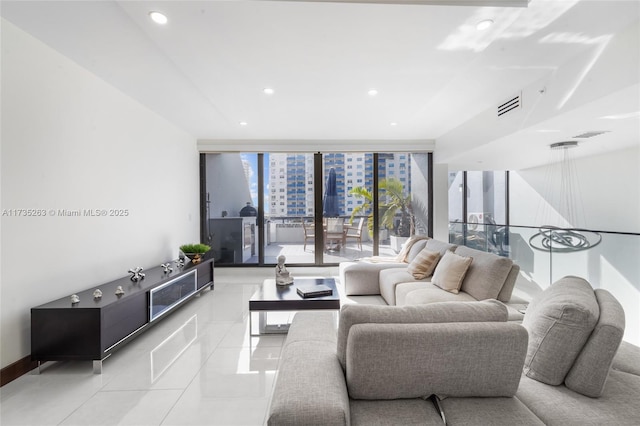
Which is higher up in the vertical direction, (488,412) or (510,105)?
(510,105)

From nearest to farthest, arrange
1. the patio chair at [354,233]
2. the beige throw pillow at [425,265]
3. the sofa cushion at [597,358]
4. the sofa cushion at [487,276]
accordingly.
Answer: the sofa cushion at [597,358], the sofa cushion at [487,276], the beige throw pillow at [425,265], the patio chair at [354,233]

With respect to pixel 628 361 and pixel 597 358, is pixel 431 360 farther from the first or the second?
pixel 628 361

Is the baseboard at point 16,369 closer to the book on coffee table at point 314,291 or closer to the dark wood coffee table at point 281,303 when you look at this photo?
the dark wood coffee table at point 281,303

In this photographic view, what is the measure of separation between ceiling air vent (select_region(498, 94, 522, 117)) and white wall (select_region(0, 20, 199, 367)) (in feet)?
14.4

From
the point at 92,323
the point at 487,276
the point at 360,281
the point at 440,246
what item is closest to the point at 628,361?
the point at 487,276

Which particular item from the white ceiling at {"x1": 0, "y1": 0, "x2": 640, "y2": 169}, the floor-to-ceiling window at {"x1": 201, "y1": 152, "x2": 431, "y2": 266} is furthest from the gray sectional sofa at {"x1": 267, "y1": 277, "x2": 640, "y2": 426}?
the floor-to-ceiling window at {"x1": 201, "y1": 152, "x2": 431, "y2": 266}

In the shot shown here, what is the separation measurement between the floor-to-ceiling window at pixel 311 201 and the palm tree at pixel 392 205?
0.06 ft

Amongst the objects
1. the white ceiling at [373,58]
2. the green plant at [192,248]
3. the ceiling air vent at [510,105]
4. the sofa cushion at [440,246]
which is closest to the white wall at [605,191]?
the white ceiling at [373,58]

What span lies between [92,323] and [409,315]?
2437 mm

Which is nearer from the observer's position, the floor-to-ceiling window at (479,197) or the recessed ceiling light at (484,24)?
the recessed ceiling light at (484,24)

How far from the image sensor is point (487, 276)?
279cm

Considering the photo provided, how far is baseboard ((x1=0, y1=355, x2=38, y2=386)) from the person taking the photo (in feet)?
7.08

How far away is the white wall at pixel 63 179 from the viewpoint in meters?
2.23

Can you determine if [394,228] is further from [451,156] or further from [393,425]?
[393,425]
